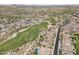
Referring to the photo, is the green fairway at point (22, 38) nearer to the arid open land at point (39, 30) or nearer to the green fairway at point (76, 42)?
the arid open land at point (39, 30)

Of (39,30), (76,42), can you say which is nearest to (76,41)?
(76,42)

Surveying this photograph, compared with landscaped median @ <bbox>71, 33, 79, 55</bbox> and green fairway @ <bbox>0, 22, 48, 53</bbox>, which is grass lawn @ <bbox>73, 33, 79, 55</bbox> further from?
green fairway @ <bbox>0, 22, 48, 53</bbox>

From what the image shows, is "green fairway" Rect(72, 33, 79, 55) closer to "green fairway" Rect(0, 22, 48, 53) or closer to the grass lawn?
the grass lawn

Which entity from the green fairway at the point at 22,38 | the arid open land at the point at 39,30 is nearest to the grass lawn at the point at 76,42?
the arid open land at the point at 39,30

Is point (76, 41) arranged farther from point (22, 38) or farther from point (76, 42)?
point (22, 38)

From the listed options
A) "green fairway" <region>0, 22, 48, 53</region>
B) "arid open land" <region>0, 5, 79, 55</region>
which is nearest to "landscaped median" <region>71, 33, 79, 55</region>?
"arid open land" <region>0, 5, 79, 55</region>

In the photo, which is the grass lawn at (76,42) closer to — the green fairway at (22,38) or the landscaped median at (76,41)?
the landscaped median at (76,41)
